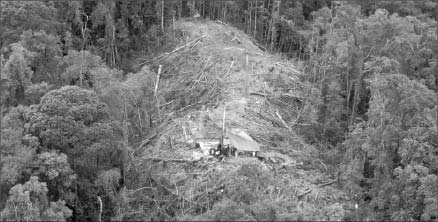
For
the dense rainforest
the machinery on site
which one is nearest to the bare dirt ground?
the machinery on site

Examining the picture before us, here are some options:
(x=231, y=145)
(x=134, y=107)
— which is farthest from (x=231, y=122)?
(x=134, y=107)

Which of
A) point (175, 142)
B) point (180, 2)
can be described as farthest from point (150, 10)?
point (175, 142)

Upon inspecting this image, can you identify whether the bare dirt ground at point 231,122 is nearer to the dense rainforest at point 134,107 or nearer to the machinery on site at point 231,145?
the machinery on site at point 231,145

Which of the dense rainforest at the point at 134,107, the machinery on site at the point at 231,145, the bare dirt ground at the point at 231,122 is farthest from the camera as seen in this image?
the machinery on site at the point at 231,145

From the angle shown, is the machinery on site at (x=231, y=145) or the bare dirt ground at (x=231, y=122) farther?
the machinery on site at (x=231, y=145)

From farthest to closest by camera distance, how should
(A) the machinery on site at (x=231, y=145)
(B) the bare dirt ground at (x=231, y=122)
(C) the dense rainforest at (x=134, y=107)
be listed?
(A) the machinery on site at (x=231, y=145) < (B) the bare dirt ground at (x=231, y=122) < (C) the dense rainforest at (x=134, y=107)

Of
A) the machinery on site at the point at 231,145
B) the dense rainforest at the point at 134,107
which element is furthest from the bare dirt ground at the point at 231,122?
the dense rainforest at the point at 134,107

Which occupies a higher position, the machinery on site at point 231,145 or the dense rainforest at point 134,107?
the dense rainforest at point 134,107

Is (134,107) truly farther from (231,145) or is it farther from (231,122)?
(231,145)
